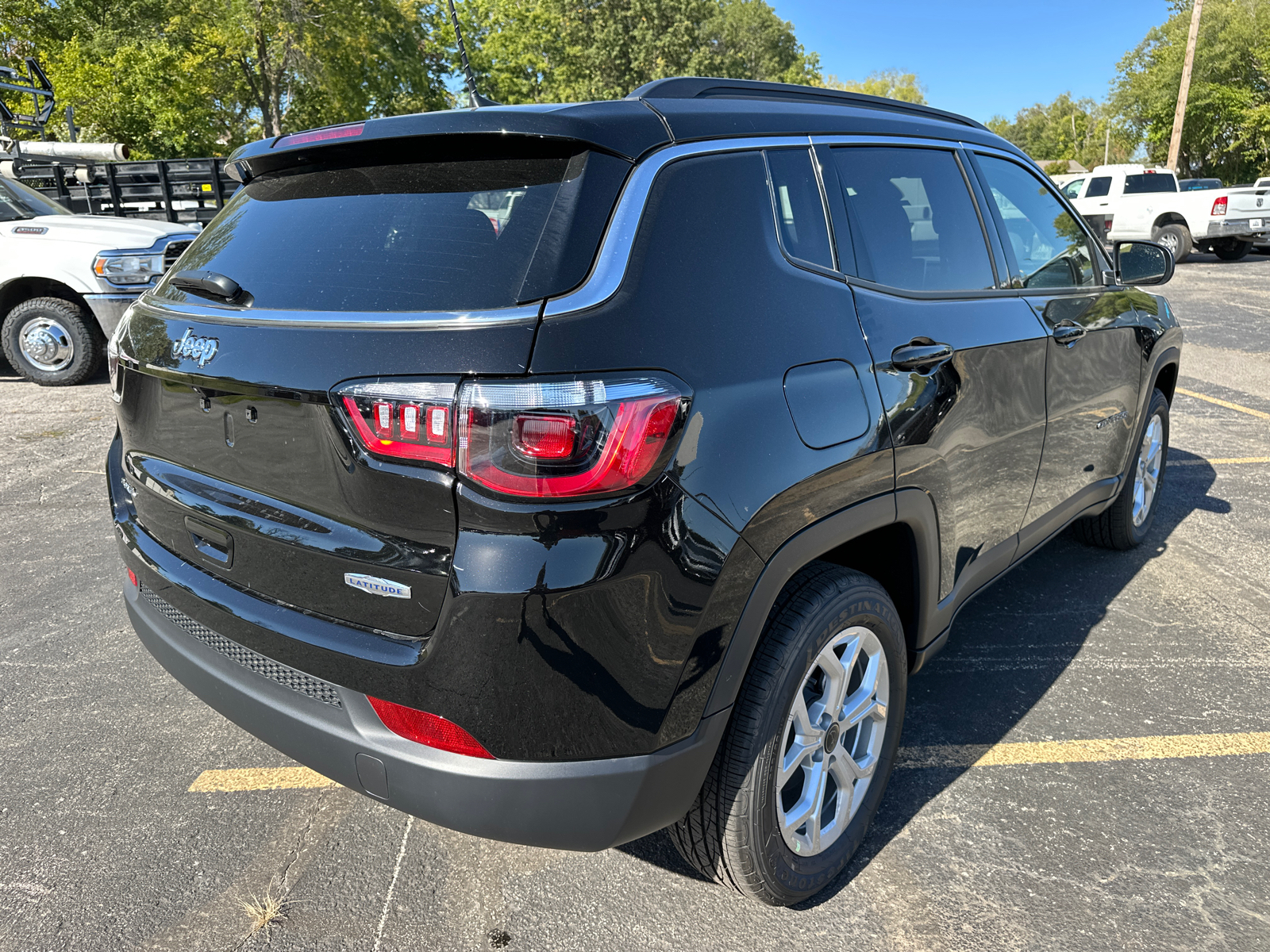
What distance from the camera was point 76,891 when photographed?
7.41 feet

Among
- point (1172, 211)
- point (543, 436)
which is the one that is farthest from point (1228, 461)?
point (1172, 211)

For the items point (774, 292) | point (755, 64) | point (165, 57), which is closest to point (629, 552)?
point (774, 292)

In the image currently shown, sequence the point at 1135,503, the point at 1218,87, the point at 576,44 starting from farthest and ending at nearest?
the point at 576,44 → the point at 1218,87 → the point at 1135,503

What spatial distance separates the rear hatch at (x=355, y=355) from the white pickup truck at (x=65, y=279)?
19.7 feet

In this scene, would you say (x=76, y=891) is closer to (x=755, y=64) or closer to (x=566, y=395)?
(x=566, y=395)

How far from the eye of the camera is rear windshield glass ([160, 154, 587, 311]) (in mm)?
1769

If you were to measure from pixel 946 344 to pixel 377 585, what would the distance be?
1622 mm

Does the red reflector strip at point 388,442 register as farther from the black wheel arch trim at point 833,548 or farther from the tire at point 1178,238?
the tire at point 1178,238

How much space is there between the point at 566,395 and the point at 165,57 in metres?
31.8

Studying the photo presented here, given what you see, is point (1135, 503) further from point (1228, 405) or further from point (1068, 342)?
point (1228, 405)

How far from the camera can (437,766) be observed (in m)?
1.73

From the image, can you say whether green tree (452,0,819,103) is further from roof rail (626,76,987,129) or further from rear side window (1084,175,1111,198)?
roof rail (626,76,987,129)

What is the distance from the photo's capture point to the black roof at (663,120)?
1854 millimetres

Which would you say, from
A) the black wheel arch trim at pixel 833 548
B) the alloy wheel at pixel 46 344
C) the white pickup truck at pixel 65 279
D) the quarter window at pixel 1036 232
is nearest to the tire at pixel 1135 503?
the quarter window at pixel 1036 232
